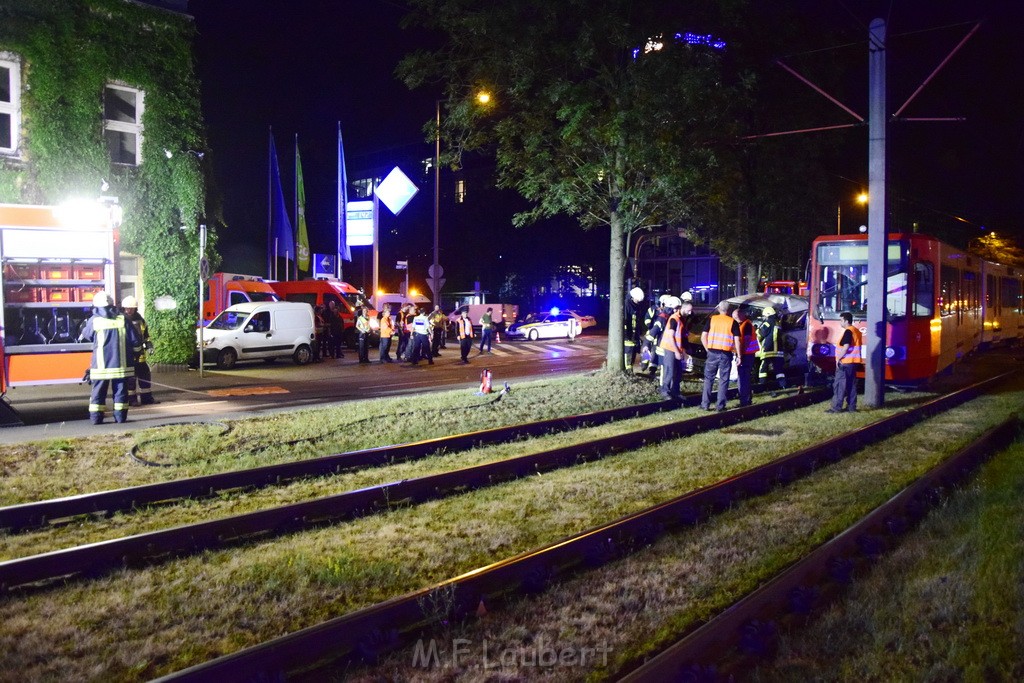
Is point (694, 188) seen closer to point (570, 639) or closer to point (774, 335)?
point (774, 335)

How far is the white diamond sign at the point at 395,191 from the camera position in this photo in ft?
109

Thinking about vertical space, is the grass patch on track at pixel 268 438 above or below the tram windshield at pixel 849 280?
below

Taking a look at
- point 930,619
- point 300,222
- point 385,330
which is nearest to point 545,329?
point 300,222

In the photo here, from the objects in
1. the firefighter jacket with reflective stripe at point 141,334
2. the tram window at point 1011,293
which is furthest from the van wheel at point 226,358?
the tram window at point 1011,293

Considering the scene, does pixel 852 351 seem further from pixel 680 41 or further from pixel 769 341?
pixel 680 41

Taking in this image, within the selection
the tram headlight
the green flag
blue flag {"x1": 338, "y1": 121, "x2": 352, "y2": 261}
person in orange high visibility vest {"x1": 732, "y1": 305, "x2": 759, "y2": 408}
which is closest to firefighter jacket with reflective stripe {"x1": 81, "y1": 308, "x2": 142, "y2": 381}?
person in orange high visibility vest {"x1": 732, "y1": 305, "x2": 759, "y2": 408}

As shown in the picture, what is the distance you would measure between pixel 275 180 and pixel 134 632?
1340 inches

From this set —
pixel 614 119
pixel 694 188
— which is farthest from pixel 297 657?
pixel 694 188

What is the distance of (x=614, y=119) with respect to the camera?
15.7 metres

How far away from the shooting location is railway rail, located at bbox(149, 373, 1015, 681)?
165 inches

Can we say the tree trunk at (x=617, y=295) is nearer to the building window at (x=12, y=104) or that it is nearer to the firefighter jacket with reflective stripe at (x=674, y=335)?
the firefighter jacket with reflective stripe at (x=674, y=335)

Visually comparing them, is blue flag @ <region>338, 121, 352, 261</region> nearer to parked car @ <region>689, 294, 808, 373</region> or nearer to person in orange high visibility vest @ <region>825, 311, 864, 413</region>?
parked car @ <region>689, 294, 808, 373</region>

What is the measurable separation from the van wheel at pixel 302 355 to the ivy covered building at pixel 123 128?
3249 millimetres

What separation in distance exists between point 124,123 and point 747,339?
610 inches
